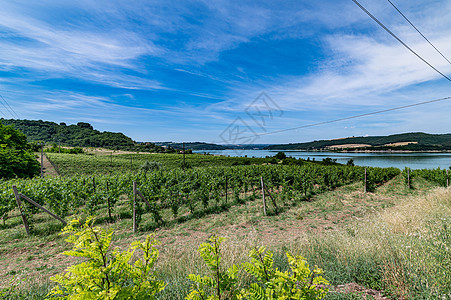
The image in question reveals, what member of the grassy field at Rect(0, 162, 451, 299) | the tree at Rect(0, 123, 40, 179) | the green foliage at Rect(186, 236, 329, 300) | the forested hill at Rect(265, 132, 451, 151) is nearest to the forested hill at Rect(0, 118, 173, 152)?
the tree at Rect(0, 123, 40, 179)

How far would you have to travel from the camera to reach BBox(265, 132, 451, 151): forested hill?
192ft

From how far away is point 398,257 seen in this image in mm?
2727

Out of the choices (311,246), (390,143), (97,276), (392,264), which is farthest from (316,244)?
(390,143)

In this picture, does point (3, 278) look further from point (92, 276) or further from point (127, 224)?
point (92, 276)

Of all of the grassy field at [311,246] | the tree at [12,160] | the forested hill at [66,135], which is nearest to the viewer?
the grassy field at [311,246]

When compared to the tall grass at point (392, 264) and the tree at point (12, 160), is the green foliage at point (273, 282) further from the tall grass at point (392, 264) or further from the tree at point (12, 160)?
the tree at point (12, 160)

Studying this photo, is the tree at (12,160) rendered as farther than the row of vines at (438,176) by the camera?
No

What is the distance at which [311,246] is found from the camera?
374cm

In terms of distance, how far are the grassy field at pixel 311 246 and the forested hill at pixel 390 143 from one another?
47.6 m

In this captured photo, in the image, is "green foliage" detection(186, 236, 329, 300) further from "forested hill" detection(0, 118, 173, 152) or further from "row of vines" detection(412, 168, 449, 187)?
"forested hill" detection(0, 118, 173, 152)

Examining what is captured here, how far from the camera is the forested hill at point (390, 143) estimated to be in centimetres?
5859

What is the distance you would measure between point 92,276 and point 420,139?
9314cm

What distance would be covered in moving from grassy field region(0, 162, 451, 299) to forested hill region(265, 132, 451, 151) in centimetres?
4762

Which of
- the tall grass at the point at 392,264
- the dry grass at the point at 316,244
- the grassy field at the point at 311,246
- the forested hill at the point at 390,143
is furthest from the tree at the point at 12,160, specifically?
the forested hill at the point at 390,143
